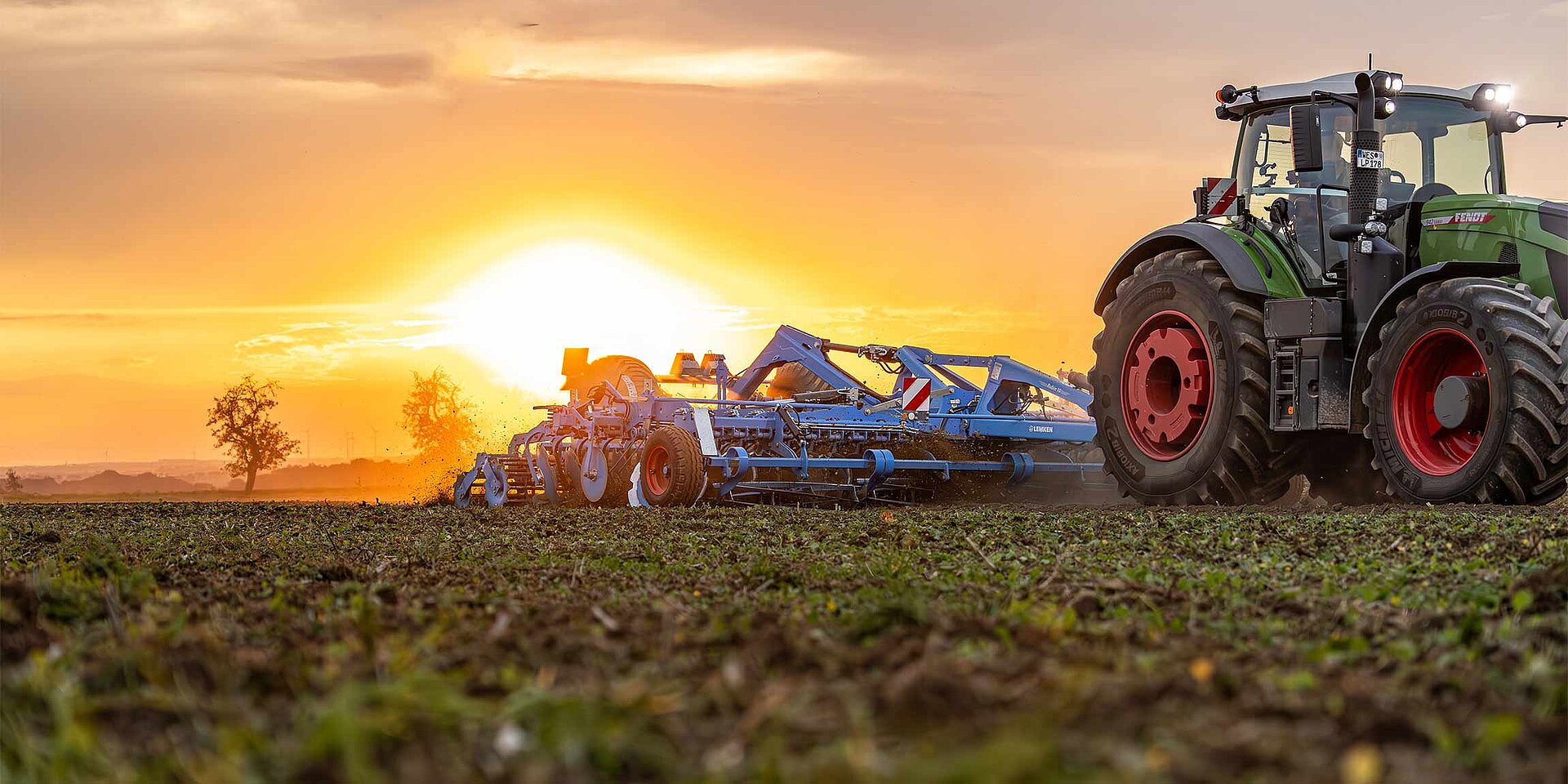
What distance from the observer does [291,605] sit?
5555 millimetres

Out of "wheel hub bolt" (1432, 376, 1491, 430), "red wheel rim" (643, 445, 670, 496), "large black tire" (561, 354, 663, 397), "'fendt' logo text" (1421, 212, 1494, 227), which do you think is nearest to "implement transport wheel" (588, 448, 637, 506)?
"red wheel rim" (643, 445, 670, 496)

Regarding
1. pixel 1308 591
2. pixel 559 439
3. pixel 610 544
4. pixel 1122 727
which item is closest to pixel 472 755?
pixel 1122 727

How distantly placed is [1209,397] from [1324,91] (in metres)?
2.45

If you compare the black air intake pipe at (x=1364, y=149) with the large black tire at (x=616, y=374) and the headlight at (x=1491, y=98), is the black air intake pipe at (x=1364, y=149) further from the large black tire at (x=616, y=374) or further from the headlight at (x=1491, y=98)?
the large black tire at (x=616, y=374)

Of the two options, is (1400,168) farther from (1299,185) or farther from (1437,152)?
(1299,185)

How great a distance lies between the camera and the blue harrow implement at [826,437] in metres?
15.2

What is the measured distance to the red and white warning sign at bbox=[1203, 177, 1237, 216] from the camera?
12.0m

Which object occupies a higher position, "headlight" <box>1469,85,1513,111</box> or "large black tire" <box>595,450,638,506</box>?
"headlight" <box>1469,85,1513,111</box>

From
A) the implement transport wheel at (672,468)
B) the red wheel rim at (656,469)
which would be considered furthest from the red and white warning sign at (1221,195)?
the red wheel rim at (656,469)

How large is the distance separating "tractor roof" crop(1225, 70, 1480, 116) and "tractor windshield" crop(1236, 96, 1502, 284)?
0.06m

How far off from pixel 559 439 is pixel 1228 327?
9.27m

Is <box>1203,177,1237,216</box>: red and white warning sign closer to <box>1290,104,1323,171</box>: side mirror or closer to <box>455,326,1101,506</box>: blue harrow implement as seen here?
<box>1290,104,1323,171</box>: side mirror

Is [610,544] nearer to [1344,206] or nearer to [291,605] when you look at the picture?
[291,605]

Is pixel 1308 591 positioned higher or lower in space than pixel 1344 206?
lower
